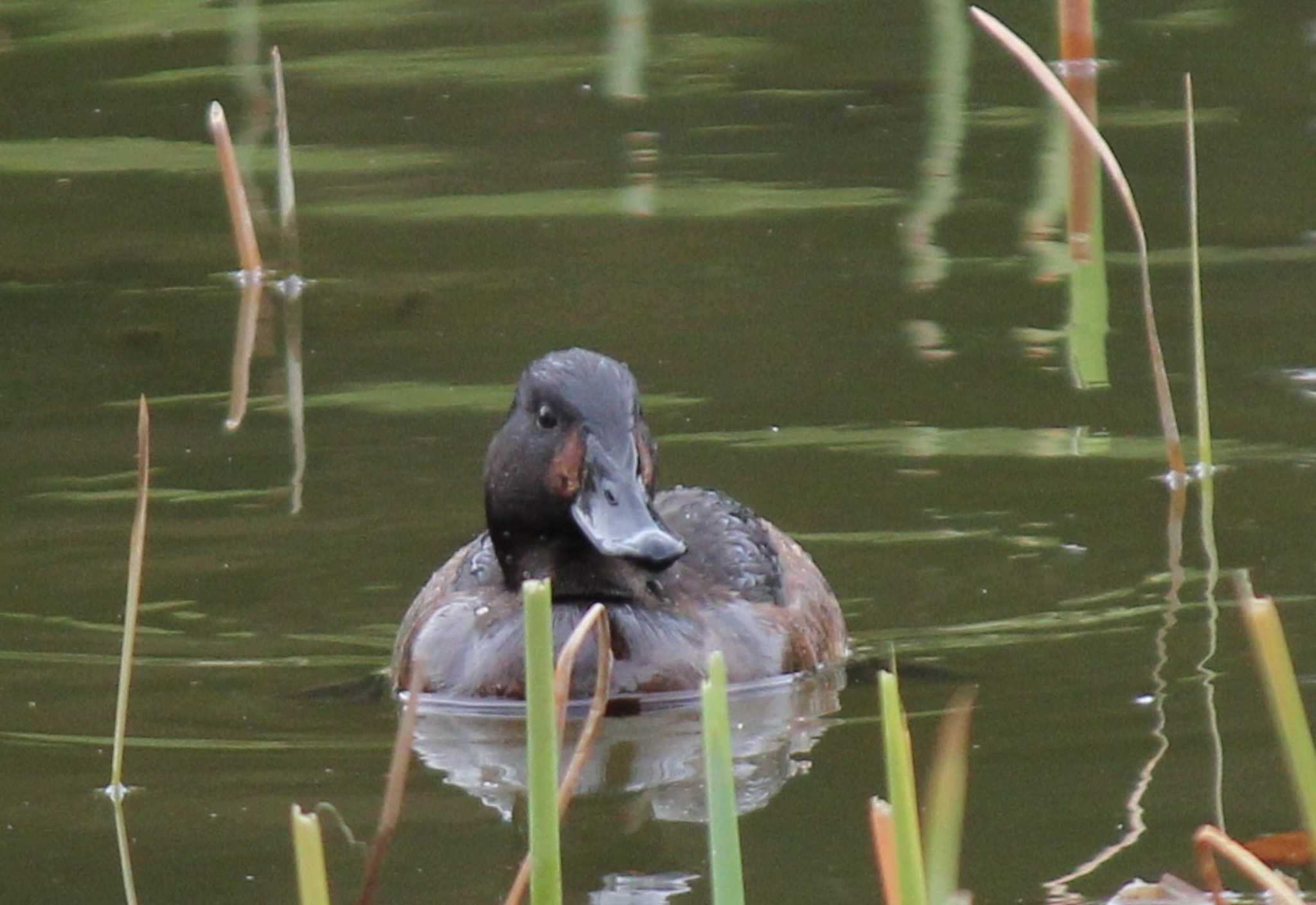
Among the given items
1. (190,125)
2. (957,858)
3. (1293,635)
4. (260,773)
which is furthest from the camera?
(190,125)

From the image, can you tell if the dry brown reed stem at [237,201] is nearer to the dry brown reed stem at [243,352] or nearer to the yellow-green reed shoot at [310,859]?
the dry brown reed stem at [243,352]

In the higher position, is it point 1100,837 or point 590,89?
point 590,89

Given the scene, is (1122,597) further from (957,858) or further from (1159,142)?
(1159,142)

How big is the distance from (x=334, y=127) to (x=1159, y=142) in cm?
354

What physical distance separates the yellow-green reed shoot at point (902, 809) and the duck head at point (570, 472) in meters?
3.59

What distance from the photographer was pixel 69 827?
6.21m

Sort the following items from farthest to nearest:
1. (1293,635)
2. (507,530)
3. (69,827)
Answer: (507,530) → (1293,635) → (69,827)

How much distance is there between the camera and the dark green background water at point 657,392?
626 cm

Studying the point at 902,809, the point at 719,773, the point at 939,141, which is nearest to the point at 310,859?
the point at 719,773

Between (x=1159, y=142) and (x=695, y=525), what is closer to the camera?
(x=695, y=525)

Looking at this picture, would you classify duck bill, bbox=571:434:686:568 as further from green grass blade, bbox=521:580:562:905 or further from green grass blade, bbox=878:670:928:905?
green grass blade, bbox=878:670:928:905

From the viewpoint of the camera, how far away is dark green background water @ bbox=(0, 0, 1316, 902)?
Answer: 6258 millimetres

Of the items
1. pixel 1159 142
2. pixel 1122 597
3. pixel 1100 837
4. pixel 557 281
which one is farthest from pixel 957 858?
pixel 1159 142

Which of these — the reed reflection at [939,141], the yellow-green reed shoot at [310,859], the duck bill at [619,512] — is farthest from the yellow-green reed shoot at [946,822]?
Result: the reed reflection at [939,141]
